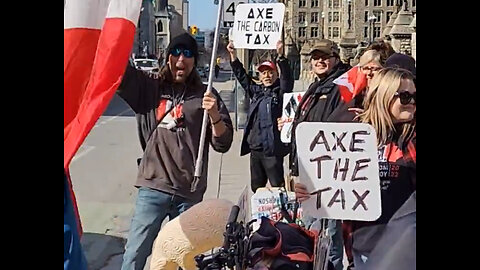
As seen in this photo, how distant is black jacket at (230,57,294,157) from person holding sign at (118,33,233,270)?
191cm

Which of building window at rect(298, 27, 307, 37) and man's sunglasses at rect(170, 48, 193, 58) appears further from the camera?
building window at rect(298, 27, 307, 37)

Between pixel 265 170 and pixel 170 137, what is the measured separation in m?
2.10

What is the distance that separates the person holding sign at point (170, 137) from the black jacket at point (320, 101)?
733 mm

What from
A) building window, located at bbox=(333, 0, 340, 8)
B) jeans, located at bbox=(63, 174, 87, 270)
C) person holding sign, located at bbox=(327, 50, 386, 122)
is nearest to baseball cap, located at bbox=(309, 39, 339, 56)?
person holding sign, located at bbox=(327, 50, 386, 122)

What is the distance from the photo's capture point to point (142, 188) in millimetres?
4520

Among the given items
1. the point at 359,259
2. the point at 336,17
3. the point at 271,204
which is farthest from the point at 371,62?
the point at 336,17

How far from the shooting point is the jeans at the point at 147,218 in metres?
4.45

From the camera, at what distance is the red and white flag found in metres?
3.04

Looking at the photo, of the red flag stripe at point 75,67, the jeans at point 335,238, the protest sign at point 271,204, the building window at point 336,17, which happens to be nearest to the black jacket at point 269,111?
the protest sign at point 271,204

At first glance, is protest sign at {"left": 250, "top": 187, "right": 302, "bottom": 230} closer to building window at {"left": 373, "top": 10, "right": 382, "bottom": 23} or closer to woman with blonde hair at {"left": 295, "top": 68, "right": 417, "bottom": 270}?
woman with blonde hair at {"left": 295, "top": 68, "right": 417, "bottom": 270}

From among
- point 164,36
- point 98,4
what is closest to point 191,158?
point 98,4

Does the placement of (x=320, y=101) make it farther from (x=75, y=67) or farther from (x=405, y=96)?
(x=75, y=67)

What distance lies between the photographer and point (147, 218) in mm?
Result: 4473
